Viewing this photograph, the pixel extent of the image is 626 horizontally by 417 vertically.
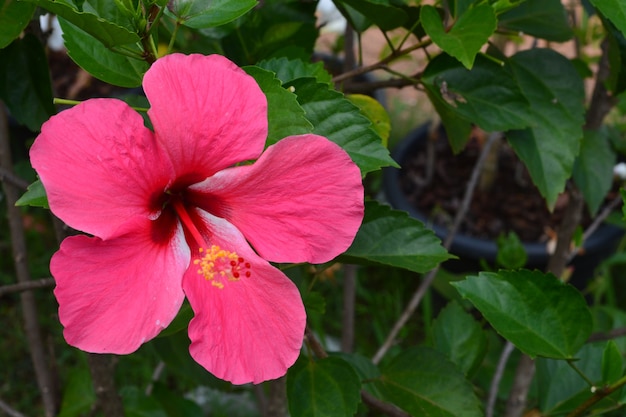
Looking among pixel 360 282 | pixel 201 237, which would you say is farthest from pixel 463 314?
pixel 360 282

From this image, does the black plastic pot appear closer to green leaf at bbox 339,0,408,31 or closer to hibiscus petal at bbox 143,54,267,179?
green leaf at bbox 339,0,408,31

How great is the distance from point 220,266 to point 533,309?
1.51 feet

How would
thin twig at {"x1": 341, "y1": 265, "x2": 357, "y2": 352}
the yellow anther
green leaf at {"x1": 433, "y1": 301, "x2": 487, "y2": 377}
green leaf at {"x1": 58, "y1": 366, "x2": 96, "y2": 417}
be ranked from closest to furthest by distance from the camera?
the yellow anther
green leaf at {"x1": 433, "y1": 301, "x2": 487, "y2": 377}
green leaf at {"x1": 58, "y1": 366, "x2": 96, "y2": 417}
thin twig at {"x1": 341, "y1": 265, "x2": 357, "y2": 352}

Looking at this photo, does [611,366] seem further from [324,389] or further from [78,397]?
[78,397]

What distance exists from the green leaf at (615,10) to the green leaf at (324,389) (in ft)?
1.96

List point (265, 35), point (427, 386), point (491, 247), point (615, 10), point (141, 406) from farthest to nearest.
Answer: point (491, 247)
point (141, 406)
point (265, 35)
point (427, 386)
point (615, 10)

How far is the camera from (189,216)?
35.9 inches

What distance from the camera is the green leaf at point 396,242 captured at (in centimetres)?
101

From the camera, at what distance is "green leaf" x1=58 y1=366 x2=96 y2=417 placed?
5.07 ft

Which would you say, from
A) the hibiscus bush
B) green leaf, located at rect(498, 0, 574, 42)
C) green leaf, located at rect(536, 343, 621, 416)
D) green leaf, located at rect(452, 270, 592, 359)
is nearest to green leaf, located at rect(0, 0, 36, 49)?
the hibiscus bush

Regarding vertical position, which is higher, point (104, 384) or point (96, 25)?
point (96, 25)

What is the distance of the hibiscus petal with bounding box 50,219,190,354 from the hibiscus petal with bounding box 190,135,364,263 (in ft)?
0.38

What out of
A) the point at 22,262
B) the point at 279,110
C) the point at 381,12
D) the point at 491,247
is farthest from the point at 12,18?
the point at 491,247

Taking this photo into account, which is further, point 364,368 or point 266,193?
point 364,368
